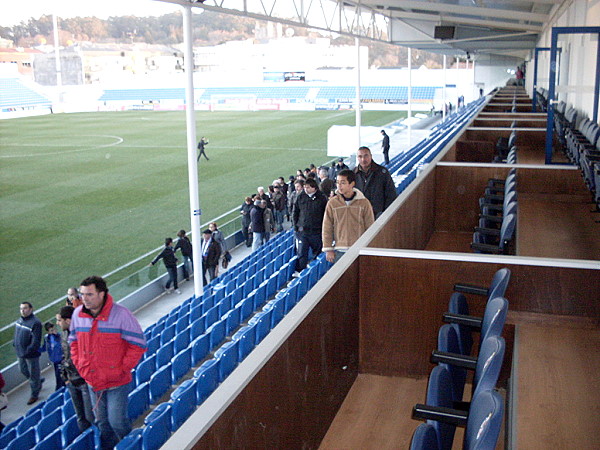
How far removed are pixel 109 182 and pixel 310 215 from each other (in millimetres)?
19267

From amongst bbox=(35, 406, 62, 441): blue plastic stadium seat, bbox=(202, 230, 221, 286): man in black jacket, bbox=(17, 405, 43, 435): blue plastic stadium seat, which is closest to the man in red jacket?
bbox=(35, 406, 62, 441): blue plastic stadium seat

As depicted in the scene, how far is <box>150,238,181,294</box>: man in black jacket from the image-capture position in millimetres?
9695

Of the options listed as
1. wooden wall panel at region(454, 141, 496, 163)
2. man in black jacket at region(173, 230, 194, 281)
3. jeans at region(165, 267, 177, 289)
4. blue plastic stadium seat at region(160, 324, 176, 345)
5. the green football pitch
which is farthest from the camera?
the green football pitch

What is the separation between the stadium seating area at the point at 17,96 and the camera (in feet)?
157

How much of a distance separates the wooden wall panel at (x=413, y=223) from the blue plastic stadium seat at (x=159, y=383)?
239cm

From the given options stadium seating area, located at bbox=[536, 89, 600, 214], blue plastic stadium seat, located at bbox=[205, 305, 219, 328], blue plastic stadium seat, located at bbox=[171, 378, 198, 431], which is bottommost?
blue plastic stadium seat, located at bbox=[205, 305, 219, 328]

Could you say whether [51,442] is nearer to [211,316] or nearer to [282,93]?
[211,316]

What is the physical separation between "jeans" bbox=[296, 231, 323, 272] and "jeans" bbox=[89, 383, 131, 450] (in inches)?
123

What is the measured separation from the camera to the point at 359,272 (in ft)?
9.96

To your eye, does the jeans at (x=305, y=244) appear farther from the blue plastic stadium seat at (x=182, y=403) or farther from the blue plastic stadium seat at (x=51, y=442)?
the blue plastic stadium seat at (x=51, y=442)

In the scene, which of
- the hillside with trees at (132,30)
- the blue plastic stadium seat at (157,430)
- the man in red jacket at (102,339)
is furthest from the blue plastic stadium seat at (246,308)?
the hillside with trees at (132,30)

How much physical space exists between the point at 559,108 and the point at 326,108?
1711 inches

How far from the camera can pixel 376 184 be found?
5297 millimetres

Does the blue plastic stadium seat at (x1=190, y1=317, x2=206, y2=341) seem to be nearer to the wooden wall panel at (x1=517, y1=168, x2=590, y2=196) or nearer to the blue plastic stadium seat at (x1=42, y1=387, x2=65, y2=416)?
the blue plastic stadium seat at (x1=42, y1=387, x2=65, y2=416)
